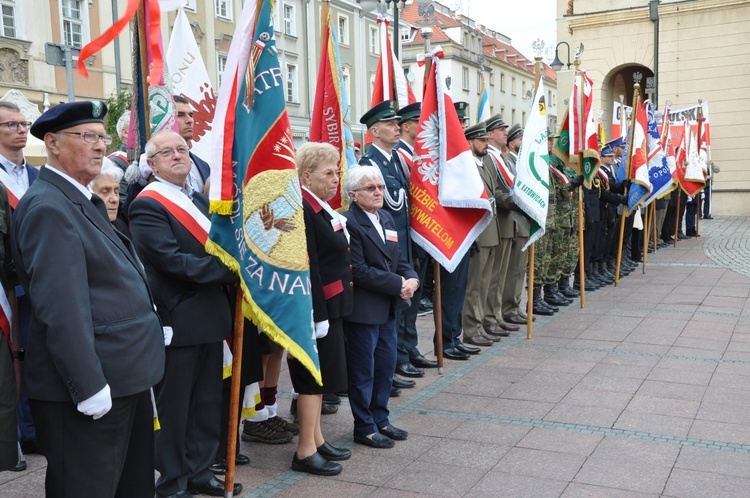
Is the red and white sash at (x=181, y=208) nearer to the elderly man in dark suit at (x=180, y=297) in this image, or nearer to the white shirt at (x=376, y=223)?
the elderly man in dark suit at (x=180, y=297)

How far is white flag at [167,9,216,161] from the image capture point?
5625 millimetres

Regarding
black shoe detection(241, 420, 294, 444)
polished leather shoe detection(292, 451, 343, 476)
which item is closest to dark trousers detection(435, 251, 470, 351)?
black shoe detection(241, 420, 294, 444)

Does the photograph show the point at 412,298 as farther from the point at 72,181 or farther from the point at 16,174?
the point at 72,181

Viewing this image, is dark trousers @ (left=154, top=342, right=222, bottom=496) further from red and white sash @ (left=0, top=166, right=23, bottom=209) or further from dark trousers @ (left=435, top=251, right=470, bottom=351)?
dark trousers @ (left=435, top=251, right=470, bottom=351)

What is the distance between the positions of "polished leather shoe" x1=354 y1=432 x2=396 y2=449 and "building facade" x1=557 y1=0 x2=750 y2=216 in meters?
22.0

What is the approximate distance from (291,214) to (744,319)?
674 centimetres

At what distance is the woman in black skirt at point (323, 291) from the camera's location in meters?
4.13

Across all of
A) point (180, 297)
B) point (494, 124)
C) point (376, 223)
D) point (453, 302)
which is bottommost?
point (453, 302)

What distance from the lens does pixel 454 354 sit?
679cm

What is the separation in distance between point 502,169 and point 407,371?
2548 millimetres

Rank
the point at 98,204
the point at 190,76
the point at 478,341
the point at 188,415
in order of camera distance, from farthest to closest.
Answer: the point at 478,341
the point at 190,76
the point at 188,415
the point at 98,204

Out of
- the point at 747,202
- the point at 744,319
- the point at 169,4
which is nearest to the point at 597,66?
the point at 747,202

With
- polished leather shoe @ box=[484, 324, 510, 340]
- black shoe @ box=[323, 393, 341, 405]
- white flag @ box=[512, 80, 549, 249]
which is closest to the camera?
black shoe @ box=[323, 393, 341, 405]

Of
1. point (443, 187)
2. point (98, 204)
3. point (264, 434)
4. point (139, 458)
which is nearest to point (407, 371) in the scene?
point (443, 187)
